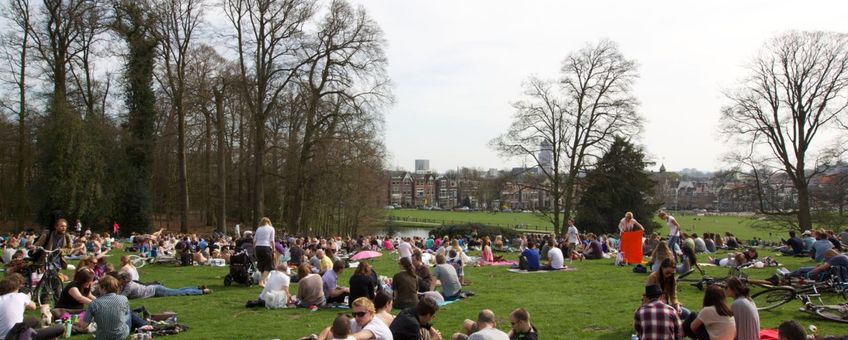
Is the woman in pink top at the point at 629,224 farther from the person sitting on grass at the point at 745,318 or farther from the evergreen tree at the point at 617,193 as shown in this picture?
the evergreen tree at the point at 617,193

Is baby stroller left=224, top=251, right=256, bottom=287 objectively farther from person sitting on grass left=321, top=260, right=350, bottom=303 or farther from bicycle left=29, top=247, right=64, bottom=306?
bicycle left=29, top=247, right=64, bottom=306

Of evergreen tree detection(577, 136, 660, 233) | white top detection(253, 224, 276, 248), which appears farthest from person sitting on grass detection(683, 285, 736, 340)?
evergreen tree detection(577, 136, 660, 233)

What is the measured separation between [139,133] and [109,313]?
1170 inches

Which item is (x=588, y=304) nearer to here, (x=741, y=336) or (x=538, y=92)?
(x=741, y=336)

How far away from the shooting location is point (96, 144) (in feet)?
108

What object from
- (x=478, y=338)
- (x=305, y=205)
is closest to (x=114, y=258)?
(x=305, y=205)

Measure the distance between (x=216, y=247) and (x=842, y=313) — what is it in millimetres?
17748

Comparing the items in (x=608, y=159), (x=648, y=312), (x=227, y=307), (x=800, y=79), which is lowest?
(x=227, y=307)

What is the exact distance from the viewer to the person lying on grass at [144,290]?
1189cm

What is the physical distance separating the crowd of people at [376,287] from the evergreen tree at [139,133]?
1072 cm

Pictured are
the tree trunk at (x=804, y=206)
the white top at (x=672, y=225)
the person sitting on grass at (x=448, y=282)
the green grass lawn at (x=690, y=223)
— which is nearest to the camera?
the person sitting on grass at (x=448, y=282)

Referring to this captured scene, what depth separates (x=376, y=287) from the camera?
11.7m

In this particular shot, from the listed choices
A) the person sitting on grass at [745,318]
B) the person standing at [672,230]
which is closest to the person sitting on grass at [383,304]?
the person sitting on grass at [745,318]

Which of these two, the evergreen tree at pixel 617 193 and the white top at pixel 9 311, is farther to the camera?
the evergreen tree at pixel 617 193
